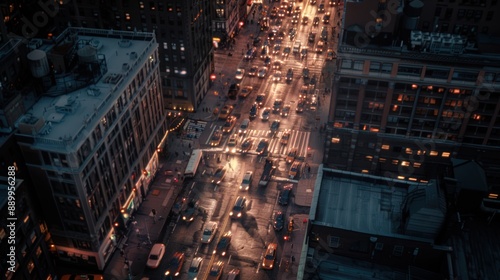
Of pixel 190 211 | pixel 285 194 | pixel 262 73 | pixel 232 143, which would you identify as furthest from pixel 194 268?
pixel 262 73

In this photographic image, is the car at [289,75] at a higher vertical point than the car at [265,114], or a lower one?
higher

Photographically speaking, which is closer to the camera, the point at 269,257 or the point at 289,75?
the point at 269,257

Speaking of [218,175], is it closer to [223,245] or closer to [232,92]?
[223,245]

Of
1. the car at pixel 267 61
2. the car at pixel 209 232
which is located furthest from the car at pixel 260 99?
the car at pixel 209 232

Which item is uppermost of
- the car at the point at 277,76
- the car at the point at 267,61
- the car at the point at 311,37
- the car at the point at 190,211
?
the car at the point at 311,37

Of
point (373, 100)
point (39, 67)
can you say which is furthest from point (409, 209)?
point (39, 67)

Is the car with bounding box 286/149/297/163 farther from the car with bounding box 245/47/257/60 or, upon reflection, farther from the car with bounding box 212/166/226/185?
the car with bounding box 245/47/257/60

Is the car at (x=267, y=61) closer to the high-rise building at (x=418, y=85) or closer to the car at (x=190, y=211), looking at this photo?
the high-rise building at (x=418, y=85)
